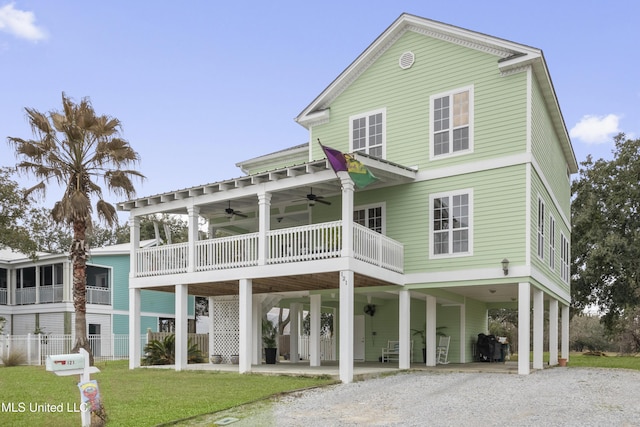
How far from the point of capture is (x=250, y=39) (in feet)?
66.4

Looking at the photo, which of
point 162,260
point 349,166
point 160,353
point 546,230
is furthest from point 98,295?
point 546,230

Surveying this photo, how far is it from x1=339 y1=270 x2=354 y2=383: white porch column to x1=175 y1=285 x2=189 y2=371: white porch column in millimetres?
5992

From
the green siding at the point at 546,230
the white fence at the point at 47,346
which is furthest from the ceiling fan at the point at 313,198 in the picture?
the white fence at the point at 47,346

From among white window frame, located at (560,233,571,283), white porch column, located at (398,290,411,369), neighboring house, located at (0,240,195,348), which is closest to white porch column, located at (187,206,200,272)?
white porch column, located at (398,290,411,369)

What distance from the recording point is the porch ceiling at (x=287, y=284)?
62.3 feet

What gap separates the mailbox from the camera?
397 inches

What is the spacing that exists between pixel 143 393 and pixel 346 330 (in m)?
5.01

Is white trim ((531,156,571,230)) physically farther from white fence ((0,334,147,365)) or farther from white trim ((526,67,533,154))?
white fence ((0,334,147,365))

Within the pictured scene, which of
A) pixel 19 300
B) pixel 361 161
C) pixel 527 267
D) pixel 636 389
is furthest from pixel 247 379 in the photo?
pixel 19 300

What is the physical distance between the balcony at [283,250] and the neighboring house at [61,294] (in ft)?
48.6

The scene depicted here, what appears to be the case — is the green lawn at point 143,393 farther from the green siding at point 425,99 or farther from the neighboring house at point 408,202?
the green siding at point 425,99

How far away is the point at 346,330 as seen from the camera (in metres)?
16.8

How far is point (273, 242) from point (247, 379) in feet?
12.7

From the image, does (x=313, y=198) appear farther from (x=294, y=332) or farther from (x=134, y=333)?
(x=294, y=332)
